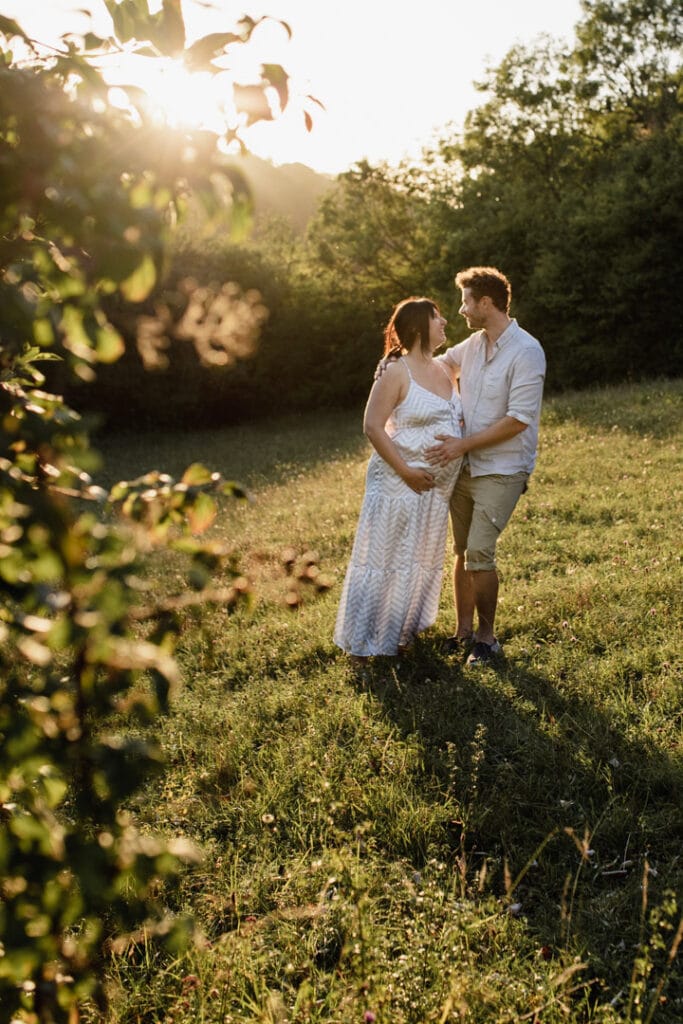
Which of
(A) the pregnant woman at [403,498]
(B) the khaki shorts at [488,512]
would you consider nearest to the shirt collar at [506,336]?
(A) the pregnant woman at [403,498]

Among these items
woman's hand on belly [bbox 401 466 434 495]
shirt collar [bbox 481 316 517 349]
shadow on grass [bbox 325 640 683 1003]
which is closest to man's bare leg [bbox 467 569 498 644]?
shadow on grass [bbox 325 640 683 1003]

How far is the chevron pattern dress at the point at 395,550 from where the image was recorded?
220 inches

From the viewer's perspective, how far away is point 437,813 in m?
3.78

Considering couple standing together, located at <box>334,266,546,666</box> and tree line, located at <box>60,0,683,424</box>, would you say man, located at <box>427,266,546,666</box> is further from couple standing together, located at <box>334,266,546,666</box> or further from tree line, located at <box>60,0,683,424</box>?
tree line, located at <box>60,0,683,424</box>

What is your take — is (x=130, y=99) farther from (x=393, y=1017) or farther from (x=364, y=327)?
(x=364, y=327)

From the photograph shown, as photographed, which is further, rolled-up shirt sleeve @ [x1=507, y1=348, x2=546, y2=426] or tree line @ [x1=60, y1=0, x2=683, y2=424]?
tree line @ [x1=60, y1=0, x2=683, y2=424]

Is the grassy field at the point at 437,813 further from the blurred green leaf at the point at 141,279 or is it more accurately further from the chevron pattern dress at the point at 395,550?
the blurred green leaf at the point at 141,279

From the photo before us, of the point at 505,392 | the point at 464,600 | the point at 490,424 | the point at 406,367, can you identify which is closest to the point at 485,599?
the point at 464,600

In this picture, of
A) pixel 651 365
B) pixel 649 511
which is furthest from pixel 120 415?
pixel 649 511

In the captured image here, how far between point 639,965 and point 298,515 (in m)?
8.60

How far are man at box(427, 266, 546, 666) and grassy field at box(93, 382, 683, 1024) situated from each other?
0.66 meters

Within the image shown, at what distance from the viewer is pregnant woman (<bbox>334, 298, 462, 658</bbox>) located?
542 centimetres

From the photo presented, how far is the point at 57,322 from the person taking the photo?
1.15 m

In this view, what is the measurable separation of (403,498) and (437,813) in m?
2.33
